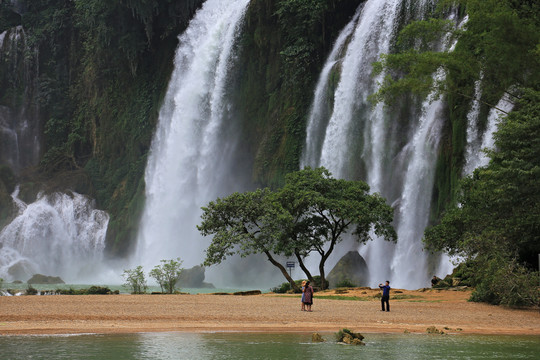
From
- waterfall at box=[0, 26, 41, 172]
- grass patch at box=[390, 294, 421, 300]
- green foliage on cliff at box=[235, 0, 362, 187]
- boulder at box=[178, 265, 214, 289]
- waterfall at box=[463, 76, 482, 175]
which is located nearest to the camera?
grass patch at box=[390, 294, 421, 300]

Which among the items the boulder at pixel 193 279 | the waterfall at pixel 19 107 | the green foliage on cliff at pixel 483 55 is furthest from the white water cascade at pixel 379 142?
the waterfall at pixel 19 107

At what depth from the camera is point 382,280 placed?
37031 millimetres

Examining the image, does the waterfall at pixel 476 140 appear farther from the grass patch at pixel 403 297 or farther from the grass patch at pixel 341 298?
the grass patch at pixel 341 298

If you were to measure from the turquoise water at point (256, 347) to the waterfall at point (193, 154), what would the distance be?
3578 cm

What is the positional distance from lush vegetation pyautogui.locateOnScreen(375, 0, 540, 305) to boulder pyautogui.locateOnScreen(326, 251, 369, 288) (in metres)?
6.12

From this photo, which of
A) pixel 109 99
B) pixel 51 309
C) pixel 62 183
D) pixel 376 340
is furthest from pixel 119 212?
pixel 376 340

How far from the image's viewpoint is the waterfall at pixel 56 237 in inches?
2404

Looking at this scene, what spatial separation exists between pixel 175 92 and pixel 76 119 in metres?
17.9

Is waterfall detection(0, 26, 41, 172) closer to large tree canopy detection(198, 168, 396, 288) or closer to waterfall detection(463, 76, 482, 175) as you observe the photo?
large tree canopy detection(198, 168, 396, 288)

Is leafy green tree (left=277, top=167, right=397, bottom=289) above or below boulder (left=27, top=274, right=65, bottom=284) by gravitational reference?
above

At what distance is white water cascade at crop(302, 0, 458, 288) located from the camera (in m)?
36.4

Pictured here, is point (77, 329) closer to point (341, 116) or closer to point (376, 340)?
point (376, 340)

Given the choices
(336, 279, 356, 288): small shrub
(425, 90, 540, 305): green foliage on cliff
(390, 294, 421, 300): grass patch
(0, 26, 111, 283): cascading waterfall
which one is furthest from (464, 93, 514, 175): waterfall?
(0, 26, 111, 283): cascading waterfall

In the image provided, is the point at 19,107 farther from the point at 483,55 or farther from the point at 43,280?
the point at 483,55
